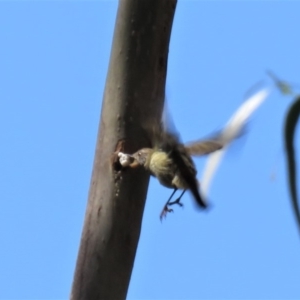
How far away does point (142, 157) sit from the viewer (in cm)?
175

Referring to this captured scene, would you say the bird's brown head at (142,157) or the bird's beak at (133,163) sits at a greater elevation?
the bird's brown head at (142,157)

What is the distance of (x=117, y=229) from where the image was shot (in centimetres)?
162

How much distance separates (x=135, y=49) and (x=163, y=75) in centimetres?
12

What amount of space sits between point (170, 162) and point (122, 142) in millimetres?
142

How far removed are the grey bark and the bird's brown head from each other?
20mm

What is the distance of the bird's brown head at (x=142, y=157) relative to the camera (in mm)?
1709

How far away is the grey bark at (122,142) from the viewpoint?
A: 5.20ft

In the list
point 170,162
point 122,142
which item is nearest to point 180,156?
point 170,162

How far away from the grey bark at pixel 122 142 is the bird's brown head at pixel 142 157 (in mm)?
20

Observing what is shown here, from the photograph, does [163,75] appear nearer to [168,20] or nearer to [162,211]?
[168,20]

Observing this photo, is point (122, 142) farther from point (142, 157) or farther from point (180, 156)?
point (180, 156)

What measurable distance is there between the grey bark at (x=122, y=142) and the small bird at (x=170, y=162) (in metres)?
0.04

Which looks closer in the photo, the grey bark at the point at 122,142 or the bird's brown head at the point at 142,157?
the grey bark at the point at 122,142

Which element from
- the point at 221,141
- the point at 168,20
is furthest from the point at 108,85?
the point at 221,141
